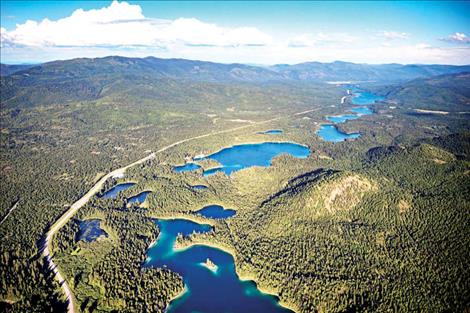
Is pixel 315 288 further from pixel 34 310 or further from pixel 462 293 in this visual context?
pixel 34 310

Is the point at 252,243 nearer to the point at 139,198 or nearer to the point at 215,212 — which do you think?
the point at 215,212

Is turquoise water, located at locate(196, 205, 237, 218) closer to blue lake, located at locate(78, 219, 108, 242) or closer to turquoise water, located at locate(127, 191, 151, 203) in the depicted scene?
turquoise water, located at locate(127, 191, 151, 203)

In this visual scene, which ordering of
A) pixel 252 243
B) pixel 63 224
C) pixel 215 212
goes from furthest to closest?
pixel 215 212, pixel 63 224, pixel 252 243

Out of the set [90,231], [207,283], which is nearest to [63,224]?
[90,231]

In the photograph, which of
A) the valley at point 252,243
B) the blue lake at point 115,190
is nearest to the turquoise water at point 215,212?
the valley at point 252,243

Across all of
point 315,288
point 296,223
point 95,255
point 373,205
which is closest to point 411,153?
point 373,205
